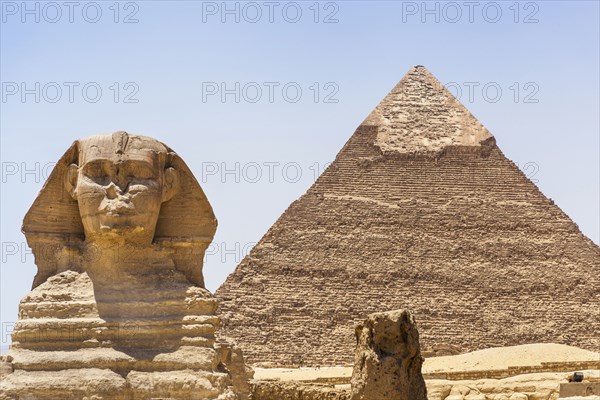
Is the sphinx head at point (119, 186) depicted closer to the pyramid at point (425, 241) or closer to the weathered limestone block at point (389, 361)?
the weathered limestone block at point (389, 361)

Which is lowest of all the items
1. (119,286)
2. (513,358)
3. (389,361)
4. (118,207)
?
(513,358)

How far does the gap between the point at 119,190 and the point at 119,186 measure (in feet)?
0.14

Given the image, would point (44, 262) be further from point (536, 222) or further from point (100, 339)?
point (536, 222)

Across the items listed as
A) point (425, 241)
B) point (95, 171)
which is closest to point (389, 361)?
point (95, 171)

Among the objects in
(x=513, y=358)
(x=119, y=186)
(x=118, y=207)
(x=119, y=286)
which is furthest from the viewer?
(x=513, y=358)

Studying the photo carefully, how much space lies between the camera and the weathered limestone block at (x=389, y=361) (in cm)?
711

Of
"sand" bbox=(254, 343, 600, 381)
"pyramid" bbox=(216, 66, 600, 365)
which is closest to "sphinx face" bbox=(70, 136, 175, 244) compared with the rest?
"sand" bbox=(254, 343, 600, 381)

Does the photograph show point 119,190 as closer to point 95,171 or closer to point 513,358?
point 95,171

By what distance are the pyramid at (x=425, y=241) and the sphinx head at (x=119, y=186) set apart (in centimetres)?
9622

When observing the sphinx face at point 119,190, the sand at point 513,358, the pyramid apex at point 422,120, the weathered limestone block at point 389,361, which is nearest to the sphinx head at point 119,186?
the sphinx face at point 119,190

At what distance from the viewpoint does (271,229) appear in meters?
112

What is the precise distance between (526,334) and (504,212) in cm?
984

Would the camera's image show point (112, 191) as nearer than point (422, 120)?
Yes

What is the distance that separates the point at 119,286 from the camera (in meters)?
10.6
